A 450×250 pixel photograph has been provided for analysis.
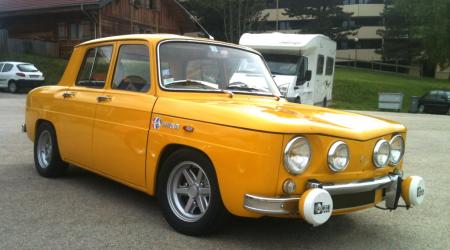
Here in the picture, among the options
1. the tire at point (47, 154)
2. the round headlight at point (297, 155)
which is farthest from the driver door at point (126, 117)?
the round headlight at point (297, 155)

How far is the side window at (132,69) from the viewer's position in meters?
5.05

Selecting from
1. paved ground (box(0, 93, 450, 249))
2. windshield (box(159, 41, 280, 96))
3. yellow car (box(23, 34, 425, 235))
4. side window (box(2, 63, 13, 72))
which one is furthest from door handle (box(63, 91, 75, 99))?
side window (box(2, 63, 13, 72))

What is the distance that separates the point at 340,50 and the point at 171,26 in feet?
108

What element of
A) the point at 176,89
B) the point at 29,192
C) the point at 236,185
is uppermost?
the point at 176,89

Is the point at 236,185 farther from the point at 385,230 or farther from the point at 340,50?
the point at 340,50

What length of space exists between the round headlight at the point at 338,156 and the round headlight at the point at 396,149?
0.73 m

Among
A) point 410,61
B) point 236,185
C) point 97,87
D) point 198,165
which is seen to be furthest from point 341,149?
point 410,61

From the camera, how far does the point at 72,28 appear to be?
3406cm

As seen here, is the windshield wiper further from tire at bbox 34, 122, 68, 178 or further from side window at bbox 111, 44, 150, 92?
tire at bbox 34, 122, 68, 178

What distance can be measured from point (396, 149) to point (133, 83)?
2.61 metres

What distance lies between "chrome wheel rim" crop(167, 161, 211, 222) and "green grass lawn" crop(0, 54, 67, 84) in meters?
27.6

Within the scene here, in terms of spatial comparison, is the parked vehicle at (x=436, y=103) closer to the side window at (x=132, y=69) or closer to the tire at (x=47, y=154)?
the tire at (x=47, y=154)

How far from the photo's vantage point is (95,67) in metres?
5.89

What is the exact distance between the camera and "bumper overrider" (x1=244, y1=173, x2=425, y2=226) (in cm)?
365
